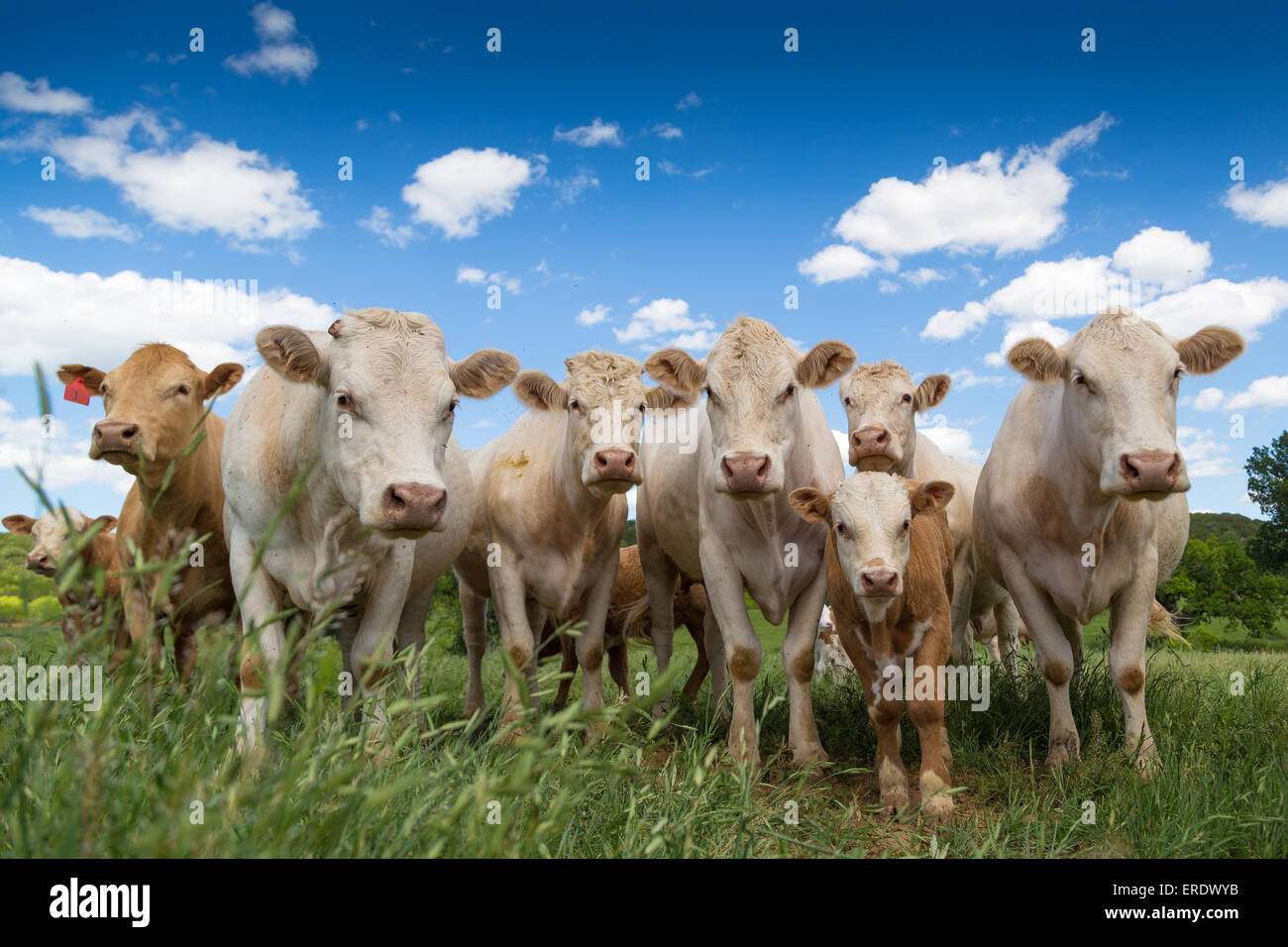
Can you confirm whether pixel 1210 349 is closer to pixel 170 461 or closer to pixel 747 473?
pixel 747 473

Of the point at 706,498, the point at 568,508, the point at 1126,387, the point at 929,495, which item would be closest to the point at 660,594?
the point at 568,508

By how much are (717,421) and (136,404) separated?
388 cm

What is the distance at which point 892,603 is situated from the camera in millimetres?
4832

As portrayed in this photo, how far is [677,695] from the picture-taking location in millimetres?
7605

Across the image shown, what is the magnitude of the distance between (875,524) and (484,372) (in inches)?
97.0

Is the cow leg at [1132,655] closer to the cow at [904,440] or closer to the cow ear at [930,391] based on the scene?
the cow at [904,440]

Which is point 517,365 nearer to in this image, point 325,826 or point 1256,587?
point 325,826

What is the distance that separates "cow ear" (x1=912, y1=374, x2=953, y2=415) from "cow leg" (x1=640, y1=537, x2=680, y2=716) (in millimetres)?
2462

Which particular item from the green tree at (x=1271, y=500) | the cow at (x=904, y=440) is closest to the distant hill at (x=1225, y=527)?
the green tree at (x=1271, y=500)

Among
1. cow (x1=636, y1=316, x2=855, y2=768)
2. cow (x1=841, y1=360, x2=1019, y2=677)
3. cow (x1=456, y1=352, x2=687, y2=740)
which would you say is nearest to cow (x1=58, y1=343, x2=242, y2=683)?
cow (x1=456, y1=352, x2=687, y2=740)

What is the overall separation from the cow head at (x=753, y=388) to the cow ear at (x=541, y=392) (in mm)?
754

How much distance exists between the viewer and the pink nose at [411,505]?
4117 mm

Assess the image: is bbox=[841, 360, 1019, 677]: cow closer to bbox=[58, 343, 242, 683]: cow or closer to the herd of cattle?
the herd of cattle
